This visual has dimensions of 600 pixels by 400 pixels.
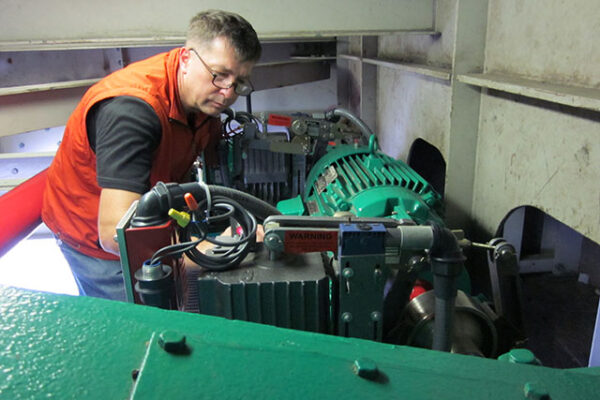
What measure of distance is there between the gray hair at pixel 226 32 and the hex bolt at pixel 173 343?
1.04 metres

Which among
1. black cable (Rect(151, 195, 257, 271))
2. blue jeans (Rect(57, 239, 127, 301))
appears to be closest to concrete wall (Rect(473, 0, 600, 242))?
black cable (Rect(151, 195, 257, 271))

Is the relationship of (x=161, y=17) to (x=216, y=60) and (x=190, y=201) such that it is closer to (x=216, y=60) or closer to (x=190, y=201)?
(x=216, y=60)

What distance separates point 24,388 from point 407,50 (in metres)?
A: 2.70

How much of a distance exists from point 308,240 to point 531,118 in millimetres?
1138

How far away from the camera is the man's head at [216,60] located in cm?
132

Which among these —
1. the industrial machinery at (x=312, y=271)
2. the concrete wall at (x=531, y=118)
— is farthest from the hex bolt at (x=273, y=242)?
the concrete wall at (x=531, y=118)

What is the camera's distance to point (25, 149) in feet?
12.1

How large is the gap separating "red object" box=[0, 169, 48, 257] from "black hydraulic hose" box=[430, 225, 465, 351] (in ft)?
4.36

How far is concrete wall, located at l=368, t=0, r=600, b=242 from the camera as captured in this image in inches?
52.0

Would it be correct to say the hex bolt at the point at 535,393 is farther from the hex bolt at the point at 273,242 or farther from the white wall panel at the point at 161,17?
the white wall panel at the point at 161,17

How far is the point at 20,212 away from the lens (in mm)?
1536

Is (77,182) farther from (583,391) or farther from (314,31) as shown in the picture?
(583,391)

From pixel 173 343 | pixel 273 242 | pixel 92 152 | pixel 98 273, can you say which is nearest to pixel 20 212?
pixel 98 273

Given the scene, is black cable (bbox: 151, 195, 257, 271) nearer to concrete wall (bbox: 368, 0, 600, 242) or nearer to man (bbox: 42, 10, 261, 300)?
man (bbox: 42, 10, 261, 300)
